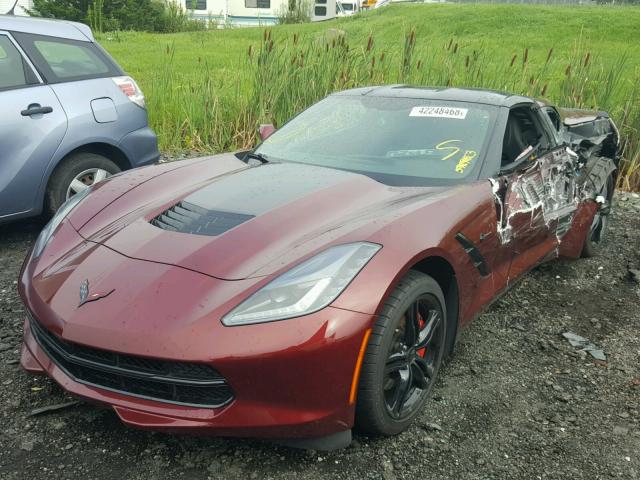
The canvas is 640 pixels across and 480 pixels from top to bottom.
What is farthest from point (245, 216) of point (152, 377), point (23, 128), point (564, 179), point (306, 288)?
point (23, 128)

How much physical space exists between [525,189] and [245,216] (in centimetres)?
164

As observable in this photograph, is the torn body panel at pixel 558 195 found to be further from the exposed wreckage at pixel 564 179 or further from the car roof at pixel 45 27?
the car roof at pixel 45 27

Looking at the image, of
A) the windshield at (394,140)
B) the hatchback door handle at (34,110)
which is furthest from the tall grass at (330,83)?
the windshield at (394,140)

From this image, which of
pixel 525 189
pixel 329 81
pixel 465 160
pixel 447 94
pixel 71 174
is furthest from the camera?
pixel 329 81

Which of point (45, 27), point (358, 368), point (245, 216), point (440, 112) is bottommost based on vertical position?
point (358, 368)

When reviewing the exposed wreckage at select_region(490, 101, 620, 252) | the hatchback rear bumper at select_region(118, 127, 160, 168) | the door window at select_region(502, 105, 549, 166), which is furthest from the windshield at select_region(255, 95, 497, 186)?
the hatchback rear bumper at select_region(118, 127, 160, 168)

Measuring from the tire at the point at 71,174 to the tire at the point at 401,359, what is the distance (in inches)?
124

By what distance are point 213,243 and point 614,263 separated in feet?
11.6

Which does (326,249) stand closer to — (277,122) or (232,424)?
(232,424)

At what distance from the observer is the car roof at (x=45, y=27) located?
4809mm

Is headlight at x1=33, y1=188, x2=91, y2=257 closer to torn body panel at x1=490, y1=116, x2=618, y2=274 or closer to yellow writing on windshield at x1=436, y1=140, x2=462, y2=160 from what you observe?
yellow writing on windshield at x1=436, y1=140, x2=462, y2=160

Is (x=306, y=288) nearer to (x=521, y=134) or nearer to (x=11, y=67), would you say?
(x=521, y=134)

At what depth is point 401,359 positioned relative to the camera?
8.29 ft

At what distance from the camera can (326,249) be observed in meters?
2.45
